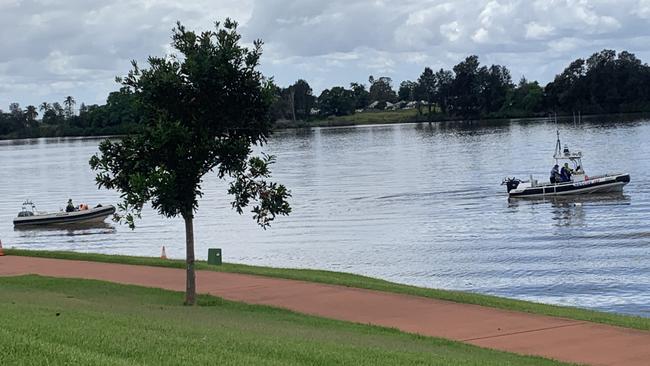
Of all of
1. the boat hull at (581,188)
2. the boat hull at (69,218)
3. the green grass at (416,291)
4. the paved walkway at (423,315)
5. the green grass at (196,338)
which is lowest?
the boat hull at (69,218)

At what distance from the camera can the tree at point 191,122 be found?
1580 cm

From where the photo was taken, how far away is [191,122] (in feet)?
53.1

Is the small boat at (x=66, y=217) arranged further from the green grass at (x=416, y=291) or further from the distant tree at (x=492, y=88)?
the distant tree at (x=492, y=88)

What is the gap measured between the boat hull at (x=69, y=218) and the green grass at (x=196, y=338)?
35.2 meters

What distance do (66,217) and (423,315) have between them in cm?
3951

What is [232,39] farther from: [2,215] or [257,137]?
[2,215]

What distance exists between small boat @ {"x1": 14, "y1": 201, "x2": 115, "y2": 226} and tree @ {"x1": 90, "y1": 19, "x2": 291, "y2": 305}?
3614 centimetres

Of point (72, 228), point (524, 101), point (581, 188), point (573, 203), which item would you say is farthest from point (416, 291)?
point (524, 101)

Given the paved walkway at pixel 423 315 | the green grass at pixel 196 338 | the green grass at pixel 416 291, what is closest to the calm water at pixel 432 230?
the green grass at pixel 416 291

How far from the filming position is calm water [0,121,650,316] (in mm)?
27594

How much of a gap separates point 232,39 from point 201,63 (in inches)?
30.0

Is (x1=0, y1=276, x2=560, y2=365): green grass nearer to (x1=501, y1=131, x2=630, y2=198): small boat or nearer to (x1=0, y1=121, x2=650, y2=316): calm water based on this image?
(x1=0, y1=121, x2=650, y2=316): calm water

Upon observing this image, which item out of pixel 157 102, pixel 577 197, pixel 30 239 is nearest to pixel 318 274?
pixel 157 102

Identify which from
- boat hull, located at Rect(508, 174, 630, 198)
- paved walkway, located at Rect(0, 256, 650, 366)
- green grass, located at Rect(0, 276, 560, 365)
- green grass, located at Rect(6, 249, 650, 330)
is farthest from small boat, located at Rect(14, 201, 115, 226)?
green grass, located at Rect(0, 276, 560, 365)
